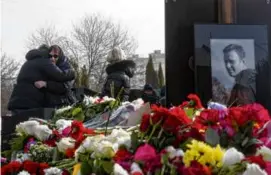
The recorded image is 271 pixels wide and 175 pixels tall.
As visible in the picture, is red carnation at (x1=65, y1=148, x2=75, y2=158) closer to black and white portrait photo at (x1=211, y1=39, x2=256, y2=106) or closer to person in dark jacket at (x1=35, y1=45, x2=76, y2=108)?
black and white portrait photo at (x1=211, y1=39, x2=256, y2=106)

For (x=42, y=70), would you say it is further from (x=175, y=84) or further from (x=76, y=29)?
(x=76, y=29)

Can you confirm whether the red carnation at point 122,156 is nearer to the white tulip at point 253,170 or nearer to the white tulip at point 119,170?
the white tulip at point 119,170

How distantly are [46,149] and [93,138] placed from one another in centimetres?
41

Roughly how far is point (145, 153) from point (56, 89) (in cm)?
386

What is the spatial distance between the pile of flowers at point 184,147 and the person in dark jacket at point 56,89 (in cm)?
348

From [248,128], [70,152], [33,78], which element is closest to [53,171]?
[70,152]

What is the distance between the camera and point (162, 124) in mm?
1546

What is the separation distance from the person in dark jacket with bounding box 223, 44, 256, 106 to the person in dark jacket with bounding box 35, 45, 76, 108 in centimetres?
209

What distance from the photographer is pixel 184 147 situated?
1488 millimetres

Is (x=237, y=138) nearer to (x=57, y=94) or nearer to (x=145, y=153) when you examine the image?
(x=145, y=153)

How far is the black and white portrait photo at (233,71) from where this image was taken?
3.44 metres

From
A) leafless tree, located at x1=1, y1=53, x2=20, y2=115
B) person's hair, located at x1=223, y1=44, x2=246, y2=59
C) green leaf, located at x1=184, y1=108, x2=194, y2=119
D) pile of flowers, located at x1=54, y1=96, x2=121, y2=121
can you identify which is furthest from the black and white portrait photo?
leafless tree, located at x1=1, y1=53, x2=20, y2=115

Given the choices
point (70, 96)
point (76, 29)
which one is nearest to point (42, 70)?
point (70, 96)

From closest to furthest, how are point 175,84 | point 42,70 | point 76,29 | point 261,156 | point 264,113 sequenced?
point 261,156, point 264,113, point 175,84, point 42,70, point 76,29
